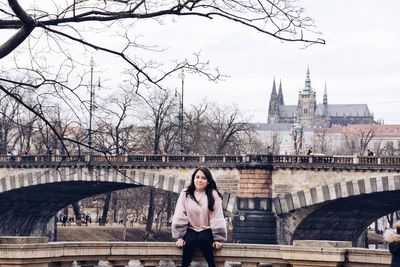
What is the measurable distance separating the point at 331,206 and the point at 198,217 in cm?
3693

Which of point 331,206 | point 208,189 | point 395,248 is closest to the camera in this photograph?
point 395,248

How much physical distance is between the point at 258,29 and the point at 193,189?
2.28 metres

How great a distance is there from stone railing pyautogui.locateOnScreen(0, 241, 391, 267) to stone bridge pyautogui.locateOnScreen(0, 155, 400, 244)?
29.8 metres

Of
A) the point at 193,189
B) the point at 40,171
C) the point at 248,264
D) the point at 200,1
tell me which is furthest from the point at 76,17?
the point at 40,171

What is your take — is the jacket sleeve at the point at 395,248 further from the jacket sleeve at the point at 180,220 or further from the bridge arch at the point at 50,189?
the bridge arch at the point at 50,189

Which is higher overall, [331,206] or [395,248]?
[331,206]

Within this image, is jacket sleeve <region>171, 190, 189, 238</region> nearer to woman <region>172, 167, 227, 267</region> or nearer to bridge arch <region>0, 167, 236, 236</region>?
woman <region>172, 167, 227, 267</region>

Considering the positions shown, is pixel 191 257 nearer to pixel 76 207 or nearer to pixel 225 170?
pixel 225 170

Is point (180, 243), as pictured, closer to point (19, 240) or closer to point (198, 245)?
point (198, 245)

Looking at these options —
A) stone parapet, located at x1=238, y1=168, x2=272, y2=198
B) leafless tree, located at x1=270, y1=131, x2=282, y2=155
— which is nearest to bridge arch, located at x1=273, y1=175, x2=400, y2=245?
→ stone parapet, located at x1=238, y1=168, x2=272, y2=198

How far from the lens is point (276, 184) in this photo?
47.4 metres

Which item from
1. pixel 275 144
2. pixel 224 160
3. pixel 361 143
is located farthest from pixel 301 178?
pixel 275 144

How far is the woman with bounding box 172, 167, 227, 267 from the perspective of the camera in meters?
11.4

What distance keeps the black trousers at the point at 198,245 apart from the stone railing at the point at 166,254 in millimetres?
321
